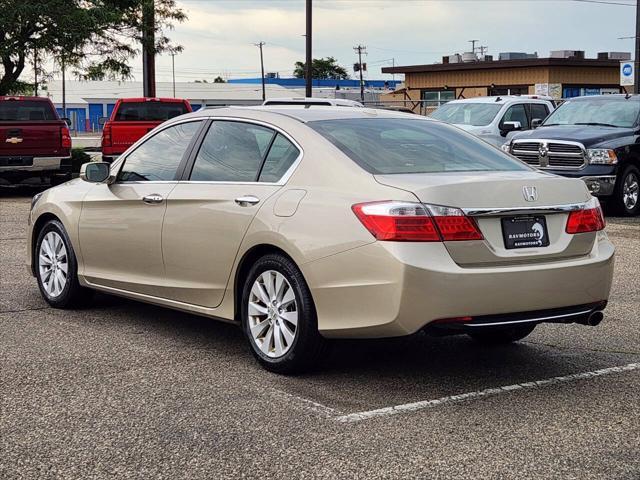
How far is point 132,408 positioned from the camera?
17.7 feet

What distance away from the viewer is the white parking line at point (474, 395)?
17.3 ft

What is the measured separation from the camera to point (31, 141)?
20250mm

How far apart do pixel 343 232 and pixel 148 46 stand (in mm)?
25091

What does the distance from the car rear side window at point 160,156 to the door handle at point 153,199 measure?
15 cm

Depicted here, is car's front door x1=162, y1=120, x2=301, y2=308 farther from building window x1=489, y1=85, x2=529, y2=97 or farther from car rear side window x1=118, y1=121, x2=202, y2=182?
building window x1=489, y1=85, x2=529, y2=97

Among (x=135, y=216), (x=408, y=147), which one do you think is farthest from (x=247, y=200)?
(x=135, y=216)

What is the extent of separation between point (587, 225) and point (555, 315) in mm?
594

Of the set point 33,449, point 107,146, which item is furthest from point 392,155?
point 107,146

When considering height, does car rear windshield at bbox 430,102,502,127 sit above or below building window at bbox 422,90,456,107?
below

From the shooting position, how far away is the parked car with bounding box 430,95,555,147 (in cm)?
2084

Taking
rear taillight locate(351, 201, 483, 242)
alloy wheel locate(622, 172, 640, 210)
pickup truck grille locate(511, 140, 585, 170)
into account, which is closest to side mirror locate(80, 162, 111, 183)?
rear taillight locate(351, 201, 483, 242)

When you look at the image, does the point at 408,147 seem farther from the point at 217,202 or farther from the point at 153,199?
the point at 153,199

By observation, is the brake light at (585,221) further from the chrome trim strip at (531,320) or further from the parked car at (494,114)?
the parked car at (494,114)

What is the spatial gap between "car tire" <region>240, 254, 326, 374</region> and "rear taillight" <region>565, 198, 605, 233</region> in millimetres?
1551
